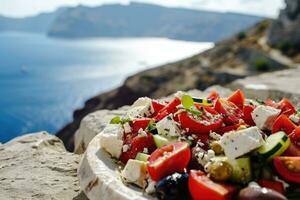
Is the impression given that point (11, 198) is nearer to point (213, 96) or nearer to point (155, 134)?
point (155, 134)

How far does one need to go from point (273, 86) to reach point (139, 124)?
3688 millimetres

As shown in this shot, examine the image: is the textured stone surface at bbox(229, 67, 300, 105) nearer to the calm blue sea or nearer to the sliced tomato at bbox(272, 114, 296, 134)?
the sliced tomato at bbox(272, 114, 296, 134)

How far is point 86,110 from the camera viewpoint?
47.7 meters

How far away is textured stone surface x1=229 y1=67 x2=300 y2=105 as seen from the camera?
596 cm

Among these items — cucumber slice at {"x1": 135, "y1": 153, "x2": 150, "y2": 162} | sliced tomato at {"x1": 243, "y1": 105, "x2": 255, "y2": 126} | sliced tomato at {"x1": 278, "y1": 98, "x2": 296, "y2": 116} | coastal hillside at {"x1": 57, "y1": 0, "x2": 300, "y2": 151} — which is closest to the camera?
cucumber slice at {"x1": 135, "y1": 153, "x2": 150, "y2": 162}

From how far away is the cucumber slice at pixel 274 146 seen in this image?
8.39 feet

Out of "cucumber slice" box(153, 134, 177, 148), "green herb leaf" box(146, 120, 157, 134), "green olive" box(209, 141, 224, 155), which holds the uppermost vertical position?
"green olive" box(209, 141, 224, 155)

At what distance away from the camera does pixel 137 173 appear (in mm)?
2650

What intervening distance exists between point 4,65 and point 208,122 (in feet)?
319

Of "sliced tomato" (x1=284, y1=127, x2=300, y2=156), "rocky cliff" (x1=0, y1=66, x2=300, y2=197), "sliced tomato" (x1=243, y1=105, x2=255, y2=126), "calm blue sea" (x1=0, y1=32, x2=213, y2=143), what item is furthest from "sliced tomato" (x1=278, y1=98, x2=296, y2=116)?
"calm blue sea" (x1=0, y1=32, x2=213, y2=143)

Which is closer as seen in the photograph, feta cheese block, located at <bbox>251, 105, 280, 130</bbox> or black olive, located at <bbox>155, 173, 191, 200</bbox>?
black olive, located at <bbox>155, 173, 191, 200</bbox>

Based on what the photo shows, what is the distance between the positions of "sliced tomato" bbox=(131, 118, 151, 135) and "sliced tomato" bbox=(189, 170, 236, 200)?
76cm

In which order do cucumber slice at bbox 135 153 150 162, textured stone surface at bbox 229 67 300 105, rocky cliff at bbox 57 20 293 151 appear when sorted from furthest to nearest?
1. rocky cliff at bbox 57 20 293 151
2. textured stone surface at bbox 229 67 300 105
3. cucumber slice at bbox 135 153 150 162

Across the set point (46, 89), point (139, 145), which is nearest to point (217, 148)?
point (139, 145)
